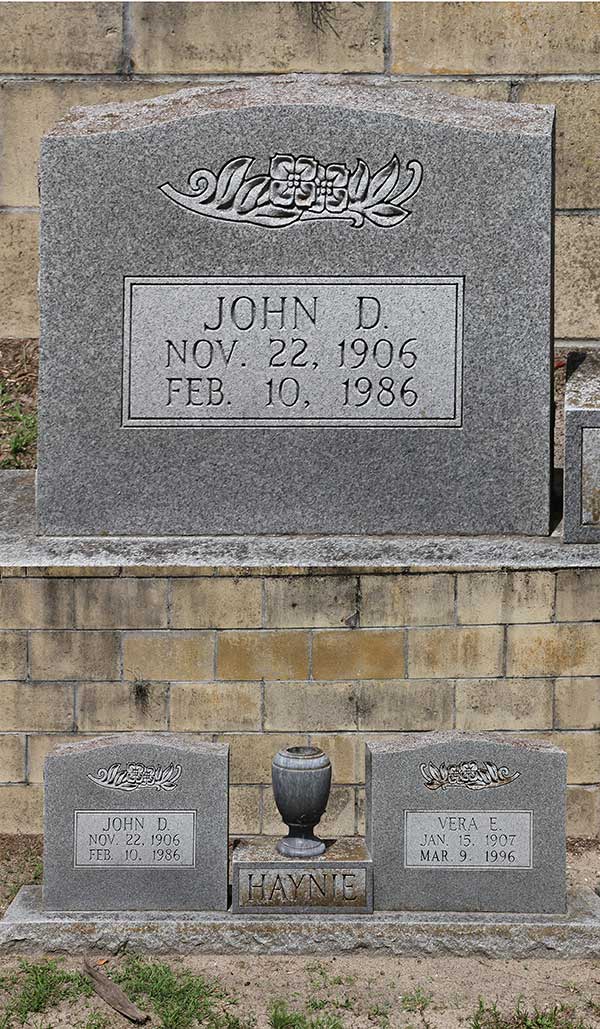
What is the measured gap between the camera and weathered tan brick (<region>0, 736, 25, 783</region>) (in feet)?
15.7

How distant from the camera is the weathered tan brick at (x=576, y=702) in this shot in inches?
188

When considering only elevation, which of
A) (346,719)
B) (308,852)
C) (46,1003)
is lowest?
(46,1003)

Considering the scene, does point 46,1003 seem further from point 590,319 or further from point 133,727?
point 590,319

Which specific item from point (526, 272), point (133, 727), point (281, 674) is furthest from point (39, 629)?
point (526, 272)

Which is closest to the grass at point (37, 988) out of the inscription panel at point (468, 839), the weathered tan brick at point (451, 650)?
the inscription panel at point (468, 839)

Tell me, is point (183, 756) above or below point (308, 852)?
above

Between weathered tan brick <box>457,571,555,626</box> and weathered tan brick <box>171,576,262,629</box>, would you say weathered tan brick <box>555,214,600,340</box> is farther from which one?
weathered tan brick <box>171,576,262,629</box>

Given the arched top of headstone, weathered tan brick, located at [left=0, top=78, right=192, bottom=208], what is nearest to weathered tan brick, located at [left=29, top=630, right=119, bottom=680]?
the arched top of headstone

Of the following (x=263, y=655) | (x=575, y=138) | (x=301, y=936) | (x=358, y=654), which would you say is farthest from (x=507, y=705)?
(x=575, y=138)

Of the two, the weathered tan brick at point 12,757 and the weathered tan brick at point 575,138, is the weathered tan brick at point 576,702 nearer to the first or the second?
the weathered tan brick at point 12,757

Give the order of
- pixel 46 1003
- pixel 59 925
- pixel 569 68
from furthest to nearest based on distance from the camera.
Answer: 1. pixel 569 68
2. pixel 59 925
3. pixel 46 1003

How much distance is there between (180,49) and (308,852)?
491cm

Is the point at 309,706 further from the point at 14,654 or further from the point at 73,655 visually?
the point at 14,654

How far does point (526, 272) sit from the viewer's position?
5.25 meters
